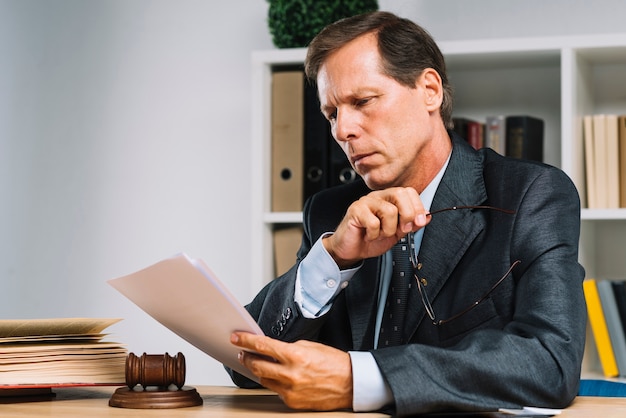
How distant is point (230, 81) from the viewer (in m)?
3.19

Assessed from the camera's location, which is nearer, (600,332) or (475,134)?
(600,332)

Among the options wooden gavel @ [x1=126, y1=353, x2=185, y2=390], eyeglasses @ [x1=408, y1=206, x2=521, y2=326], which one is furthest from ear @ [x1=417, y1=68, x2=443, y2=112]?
wooden gavel @ [x1=126, y1=353, x2=185, y2=390]

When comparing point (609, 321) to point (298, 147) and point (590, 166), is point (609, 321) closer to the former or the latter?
point (590, 166)

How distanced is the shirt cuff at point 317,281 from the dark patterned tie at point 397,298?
0.16 metres

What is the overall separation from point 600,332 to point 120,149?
175 centimetres

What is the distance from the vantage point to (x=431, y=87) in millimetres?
1800

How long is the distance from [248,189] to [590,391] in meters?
1.64

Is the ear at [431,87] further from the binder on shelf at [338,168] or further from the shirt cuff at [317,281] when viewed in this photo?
the binder on shelf at [338,168]

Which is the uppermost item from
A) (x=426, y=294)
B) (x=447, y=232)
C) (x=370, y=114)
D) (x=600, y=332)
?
(x=370, y=114)

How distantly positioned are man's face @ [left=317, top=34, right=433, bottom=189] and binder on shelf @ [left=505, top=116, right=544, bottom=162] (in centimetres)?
92

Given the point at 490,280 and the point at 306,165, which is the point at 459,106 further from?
the point at 490,280

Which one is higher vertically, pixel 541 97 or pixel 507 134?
pixel 541 97

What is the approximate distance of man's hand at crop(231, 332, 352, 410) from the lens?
1158mm

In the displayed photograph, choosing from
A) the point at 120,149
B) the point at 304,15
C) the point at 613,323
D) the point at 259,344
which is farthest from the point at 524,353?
the point at 120,149
